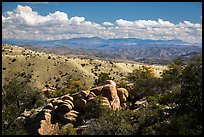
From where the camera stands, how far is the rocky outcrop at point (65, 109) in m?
31.8

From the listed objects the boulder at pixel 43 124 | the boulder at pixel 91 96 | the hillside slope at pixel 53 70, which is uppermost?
the boulder at pixel 91 96

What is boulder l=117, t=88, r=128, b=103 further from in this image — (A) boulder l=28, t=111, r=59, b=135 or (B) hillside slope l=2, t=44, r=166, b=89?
(B) hillside slope l=2, t=44, r=166, b=89

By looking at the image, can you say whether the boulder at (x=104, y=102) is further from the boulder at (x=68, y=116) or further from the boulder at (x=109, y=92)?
the boulder at (x=68, y=116)

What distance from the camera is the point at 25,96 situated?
1838 inches

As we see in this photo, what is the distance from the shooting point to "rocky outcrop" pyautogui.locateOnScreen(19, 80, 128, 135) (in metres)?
31.8

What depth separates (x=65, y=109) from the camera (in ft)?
A: 113

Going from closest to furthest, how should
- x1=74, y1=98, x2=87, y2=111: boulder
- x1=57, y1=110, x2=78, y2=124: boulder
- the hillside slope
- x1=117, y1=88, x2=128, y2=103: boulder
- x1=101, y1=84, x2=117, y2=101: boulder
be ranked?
x1=57, y1=110, x2=78, y2=124: boulder, x1=74, y1=98, x2=87, y2=111: boulder, x1=101, y1=84, x2=117, y2=101: boulder, x1=117, y1=88, x2=128, y2=103: boulder, the hillside slope

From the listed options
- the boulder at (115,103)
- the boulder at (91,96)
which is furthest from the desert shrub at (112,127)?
the boulder at (115,103)

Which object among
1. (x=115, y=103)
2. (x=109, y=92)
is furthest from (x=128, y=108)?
(x=109, y=92)

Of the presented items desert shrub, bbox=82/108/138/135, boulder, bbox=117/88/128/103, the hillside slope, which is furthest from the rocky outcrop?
the hillside slope

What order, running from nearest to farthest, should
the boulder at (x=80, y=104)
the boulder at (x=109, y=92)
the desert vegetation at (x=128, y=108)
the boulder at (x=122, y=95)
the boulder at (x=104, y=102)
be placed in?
the desert vegetation at (x=128, y=108), the boulder at (x=104, y=102), the boulder at (x=80, y=104), the boulder at (x=109, y=92), the boulder at (x=122, y=95)

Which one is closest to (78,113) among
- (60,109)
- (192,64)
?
(60,109)

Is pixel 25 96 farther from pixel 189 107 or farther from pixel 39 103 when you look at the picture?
pixel 189 107

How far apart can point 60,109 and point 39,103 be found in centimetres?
931
